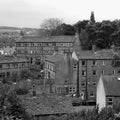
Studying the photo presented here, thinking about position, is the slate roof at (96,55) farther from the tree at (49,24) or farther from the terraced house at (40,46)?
the tree at (49,24)

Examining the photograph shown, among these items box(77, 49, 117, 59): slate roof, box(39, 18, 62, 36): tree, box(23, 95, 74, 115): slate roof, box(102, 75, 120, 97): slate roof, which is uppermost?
box(39, 18, 62, 36): tree

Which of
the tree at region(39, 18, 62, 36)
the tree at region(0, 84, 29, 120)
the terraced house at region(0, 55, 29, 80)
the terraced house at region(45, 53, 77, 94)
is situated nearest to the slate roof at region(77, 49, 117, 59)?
the terraced house at region(45, 53, 77, 94)

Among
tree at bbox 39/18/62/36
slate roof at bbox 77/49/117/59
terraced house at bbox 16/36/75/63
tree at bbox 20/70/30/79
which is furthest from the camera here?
tree at bbox 39/18/62/36

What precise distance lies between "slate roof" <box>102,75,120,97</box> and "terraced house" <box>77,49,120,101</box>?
10312 millimetres

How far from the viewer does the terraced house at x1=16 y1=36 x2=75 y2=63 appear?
2744 inches

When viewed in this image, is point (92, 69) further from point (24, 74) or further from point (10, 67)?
point (10, 67)

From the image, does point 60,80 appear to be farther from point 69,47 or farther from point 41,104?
point 69,47

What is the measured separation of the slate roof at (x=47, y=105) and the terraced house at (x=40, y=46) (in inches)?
1628

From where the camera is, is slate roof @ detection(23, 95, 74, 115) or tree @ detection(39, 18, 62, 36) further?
tree @ detection(39, 18, 62, 36)

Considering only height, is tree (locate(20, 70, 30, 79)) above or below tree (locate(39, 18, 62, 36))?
below

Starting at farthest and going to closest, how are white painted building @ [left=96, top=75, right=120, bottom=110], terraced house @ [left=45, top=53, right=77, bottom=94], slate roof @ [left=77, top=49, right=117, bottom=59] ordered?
1. slate roof @ [left=77, top=49, right=117, bottom=59]
2. terraced house @ [left=45, top=53, right=77, bottom=94]
3. white painted building @ [left=96, top=75, right=120, bottom=110]

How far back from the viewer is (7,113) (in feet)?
64.1

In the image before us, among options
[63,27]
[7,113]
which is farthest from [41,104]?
[63,27]

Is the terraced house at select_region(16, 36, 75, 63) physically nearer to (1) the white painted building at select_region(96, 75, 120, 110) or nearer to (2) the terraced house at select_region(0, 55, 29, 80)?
(2) the terraced house at select_region(0, 55, 29, 80)
